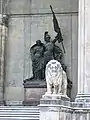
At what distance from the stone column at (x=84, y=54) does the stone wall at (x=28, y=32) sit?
4955 mm

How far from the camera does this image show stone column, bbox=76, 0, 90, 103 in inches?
786

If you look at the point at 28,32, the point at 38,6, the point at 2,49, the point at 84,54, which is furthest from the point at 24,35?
the point at 84,54

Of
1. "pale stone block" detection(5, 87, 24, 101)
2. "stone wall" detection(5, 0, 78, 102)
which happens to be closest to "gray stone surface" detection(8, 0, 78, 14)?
"stone wall" detection(5, 0, 78, 102)

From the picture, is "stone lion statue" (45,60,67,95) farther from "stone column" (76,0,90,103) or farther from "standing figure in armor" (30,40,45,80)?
"standing figure in armor" (30,40,45,80)

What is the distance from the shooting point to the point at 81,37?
2053cm

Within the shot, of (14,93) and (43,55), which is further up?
(43,55)

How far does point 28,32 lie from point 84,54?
6854mm

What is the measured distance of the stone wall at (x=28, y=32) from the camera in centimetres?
2562

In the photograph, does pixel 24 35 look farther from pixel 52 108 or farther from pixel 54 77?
pixel 52 108

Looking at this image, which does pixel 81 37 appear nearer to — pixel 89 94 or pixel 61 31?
pixel 89 94

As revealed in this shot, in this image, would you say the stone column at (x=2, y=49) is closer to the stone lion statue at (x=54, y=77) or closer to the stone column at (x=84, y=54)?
the stone column at (x=84, y=54)

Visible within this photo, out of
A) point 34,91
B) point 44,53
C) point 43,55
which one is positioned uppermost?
point 44,53

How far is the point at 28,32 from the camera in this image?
26359 mm

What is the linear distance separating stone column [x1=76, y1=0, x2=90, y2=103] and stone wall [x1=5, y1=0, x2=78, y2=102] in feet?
16.3
